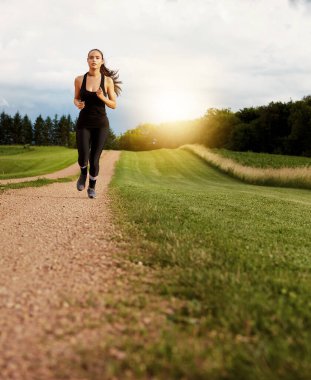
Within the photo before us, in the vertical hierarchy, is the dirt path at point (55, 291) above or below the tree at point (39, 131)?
below

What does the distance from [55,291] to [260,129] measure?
68.2 metres

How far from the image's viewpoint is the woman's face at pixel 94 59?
882cm

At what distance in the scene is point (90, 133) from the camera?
956 centimetres

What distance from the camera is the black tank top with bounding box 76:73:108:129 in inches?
353

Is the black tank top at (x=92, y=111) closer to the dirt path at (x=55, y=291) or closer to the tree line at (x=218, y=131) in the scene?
the dirt path at (x=55, y=291)

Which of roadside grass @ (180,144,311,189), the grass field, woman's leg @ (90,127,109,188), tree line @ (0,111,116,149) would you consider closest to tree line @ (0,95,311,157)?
tree line @ (0,111,116,149)

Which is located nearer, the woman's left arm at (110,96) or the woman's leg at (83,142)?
the woman's left arm at (110,96)

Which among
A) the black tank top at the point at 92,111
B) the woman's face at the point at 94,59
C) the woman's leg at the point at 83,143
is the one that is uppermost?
the woman's face at the point at 94,59

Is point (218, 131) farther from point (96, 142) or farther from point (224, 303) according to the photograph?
point (224, 303)

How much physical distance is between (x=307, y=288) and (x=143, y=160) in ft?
138

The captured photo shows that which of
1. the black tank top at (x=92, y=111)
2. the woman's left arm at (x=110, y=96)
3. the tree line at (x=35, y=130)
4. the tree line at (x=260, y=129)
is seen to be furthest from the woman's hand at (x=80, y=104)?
the tree line at (x=35, y=130)

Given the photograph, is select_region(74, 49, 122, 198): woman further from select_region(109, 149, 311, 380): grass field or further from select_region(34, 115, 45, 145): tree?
select_region(34, 115, 45, 145): tree

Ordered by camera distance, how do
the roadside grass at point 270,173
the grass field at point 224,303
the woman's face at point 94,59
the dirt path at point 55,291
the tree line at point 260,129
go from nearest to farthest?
the grass field at point 224,303
the dirt path at point 55,291
the woman's face at point 94,59
the roadside grass at point 270,173
the tree line at point 260,129

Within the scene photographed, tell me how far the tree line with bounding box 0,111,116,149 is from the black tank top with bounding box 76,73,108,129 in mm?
118061
